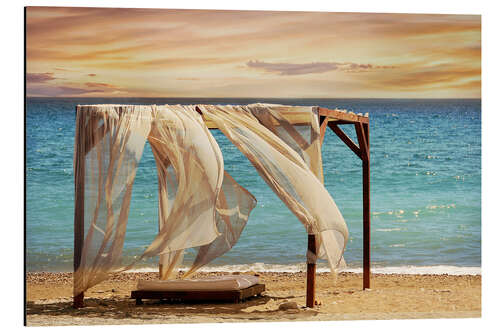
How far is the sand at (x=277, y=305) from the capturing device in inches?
279

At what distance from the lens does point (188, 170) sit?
6832 millimetres

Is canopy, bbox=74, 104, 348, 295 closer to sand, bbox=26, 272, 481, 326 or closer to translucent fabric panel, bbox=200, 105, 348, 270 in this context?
translucent fabric panel, bbox=200, 105, 348, 270

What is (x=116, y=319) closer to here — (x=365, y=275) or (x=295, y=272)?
(x=365, y=275)

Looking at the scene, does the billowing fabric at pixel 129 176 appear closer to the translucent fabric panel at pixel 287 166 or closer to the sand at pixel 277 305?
the translucent fabric panel at pixel 287 166

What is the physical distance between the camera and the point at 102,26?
8.89 m

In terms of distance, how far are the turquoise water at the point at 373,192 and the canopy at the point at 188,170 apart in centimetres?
195

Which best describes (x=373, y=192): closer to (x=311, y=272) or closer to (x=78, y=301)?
(x=311, y=272)

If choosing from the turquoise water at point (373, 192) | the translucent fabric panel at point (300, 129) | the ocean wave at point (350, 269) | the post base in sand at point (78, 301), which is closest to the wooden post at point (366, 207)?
the ocean wave at point (350, 269)

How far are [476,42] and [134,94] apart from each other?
3.94 meters

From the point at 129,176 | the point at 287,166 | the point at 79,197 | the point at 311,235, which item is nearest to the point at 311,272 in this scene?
the point at 311,235

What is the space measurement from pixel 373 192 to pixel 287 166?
519cm

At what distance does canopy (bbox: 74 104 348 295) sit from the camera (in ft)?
22.0
